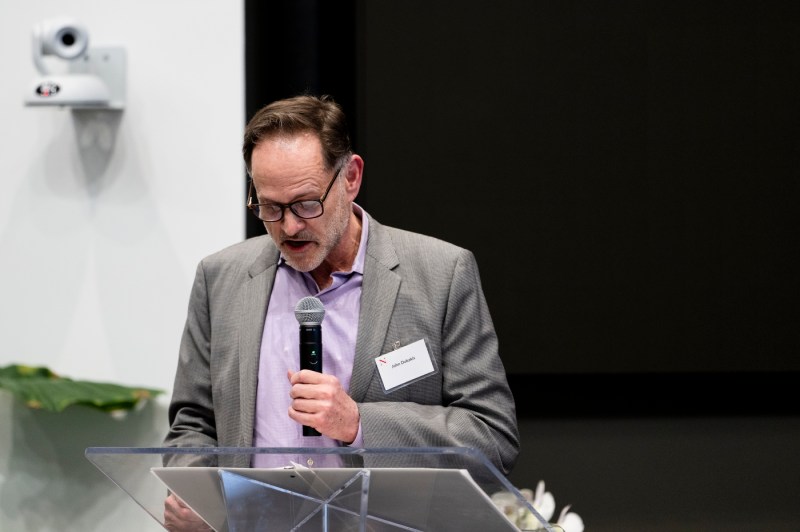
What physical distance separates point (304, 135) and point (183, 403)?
64 cm

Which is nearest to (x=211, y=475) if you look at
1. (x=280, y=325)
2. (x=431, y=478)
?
(x=431, y=478)

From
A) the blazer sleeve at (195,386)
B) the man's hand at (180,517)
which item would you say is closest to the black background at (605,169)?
the blazer sleeve at (195,386)

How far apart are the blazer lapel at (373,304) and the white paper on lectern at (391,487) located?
0.62 m

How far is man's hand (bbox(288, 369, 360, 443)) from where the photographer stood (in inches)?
67.9

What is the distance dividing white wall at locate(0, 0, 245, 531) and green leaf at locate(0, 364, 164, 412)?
12cm

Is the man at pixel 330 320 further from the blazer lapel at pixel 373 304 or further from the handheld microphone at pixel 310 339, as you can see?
the handheld microphone at pixel 310 339

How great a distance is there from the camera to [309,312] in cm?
177

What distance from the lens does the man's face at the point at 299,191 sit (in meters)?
2.00

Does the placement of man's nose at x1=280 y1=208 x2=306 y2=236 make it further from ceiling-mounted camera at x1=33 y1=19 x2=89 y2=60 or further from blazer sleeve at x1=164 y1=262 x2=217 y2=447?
ceiling-mounted camera at x1=33 y1=19 x2=89 y2=60

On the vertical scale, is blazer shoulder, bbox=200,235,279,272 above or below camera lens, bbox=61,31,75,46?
below

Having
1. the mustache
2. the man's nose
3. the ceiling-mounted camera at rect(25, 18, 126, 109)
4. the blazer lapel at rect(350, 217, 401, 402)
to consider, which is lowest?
the blazer lapel at rect(350, 217, 401, 402)

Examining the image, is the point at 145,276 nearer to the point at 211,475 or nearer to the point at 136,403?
the point at 136,403

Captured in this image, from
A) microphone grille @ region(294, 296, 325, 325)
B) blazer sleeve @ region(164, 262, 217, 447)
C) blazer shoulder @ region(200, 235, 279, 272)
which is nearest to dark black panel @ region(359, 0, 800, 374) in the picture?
blazer shoulder @ region(200, 235, 279, 272)

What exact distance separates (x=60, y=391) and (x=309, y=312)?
165cm
